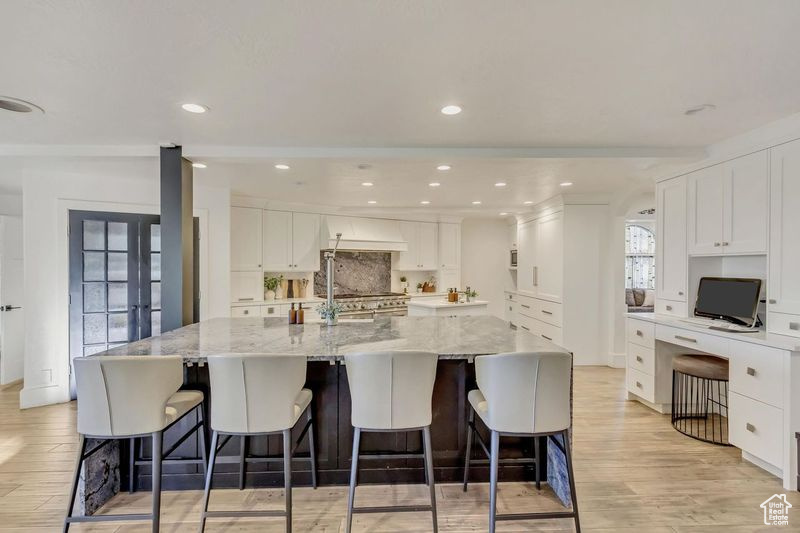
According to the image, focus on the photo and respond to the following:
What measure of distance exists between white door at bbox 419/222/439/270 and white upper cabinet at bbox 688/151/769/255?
174 inches

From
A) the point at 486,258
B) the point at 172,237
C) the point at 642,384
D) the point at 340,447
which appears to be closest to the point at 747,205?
the point at 642,384

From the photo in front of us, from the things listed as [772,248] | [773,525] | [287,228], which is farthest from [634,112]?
[287,228]

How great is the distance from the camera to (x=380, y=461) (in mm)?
2531

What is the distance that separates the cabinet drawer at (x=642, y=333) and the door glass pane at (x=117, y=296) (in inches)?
218

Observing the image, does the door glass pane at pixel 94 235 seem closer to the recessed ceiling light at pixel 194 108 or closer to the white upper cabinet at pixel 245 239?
the white upper cabinet at pixel 245 239

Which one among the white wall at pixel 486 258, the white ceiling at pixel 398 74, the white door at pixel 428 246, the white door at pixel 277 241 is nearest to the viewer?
the white ceiling at pixel 398 74

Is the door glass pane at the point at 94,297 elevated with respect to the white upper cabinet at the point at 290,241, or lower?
lower

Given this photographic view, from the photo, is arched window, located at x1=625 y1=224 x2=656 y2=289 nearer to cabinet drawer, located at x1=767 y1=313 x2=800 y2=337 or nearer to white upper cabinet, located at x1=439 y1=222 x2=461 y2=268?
white upper cabinet, located at x1=439 y1=222 x2=461 y2=268

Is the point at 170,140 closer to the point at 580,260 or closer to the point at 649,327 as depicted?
the point at 649,327

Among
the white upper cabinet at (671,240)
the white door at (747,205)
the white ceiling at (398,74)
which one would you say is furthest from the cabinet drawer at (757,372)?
the white ceiling at (398,74)

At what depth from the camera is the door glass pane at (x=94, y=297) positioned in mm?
4328

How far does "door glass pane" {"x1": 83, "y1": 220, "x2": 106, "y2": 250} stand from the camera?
14.2ft

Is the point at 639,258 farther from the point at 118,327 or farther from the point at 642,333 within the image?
the point at 118,327

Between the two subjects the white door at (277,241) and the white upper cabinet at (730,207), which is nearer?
the white upper cabinet at (730,207)
